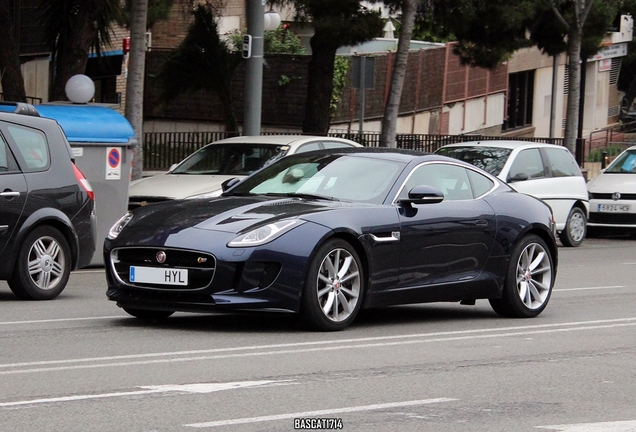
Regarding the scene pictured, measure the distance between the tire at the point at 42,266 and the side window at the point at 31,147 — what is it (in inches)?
22.7

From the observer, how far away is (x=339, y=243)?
376 inches

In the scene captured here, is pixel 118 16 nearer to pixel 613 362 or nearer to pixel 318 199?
pixel 318 199

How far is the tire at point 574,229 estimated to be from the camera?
2161cm

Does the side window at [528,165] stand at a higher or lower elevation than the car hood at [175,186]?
higher

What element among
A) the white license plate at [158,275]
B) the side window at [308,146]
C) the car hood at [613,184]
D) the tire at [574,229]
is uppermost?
the side window at [308,146]

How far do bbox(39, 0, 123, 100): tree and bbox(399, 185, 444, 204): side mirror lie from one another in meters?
12.5

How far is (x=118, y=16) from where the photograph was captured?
2219 centimetres

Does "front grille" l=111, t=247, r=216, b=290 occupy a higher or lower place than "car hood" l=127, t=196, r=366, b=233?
lower

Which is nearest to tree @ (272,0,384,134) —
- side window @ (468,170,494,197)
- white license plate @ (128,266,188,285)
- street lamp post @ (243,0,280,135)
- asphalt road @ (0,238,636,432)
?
street lamp post @ (243,0,280,135)

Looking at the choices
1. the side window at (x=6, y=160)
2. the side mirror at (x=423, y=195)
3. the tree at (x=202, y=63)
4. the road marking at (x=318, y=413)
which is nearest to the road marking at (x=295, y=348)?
the side mirror at (x=423, y=195)

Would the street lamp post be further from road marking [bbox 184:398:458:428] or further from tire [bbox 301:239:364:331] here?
road marking [bbox 184:398:458:428]

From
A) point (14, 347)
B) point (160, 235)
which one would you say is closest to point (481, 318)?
point (160, 235)

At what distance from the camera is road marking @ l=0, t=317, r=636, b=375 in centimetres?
796

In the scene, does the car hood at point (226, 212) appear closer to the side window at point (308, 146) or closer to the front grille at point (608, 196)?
the side window at point (308, 146)
